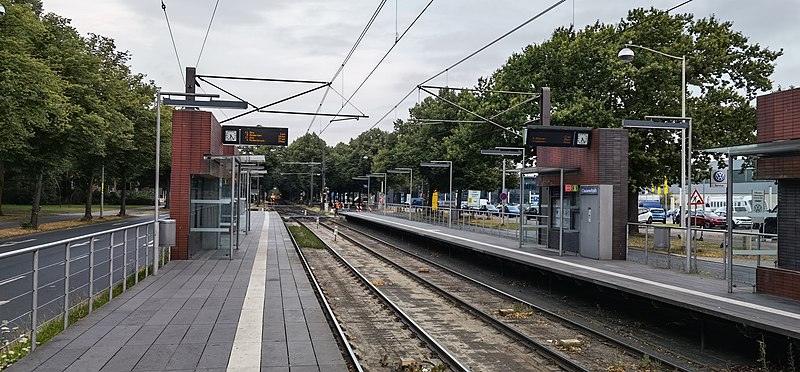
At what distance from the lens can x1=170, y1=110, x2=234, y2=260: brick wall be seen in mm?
18516

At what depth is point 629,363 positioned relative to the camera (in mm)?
8914

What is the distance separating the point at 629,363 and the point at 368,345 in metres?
3.67

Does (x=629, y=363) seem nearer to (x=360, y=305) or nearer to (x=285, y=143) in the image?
(x=360, y=305)

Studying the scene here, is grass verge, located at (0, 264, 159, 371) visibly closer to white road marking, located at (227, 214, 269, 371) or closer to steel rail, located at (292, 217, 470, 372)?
white road marking, located at (227, 214, 269, 371)

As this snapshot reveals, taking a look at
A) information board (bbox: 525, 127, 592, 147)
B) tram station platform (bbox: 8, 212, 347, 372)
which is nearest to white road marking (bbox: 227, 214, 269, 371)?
tram station platform (bbox: 8, 212, 347, 372)

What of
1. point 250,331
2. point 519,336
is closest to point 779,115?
point 519,336

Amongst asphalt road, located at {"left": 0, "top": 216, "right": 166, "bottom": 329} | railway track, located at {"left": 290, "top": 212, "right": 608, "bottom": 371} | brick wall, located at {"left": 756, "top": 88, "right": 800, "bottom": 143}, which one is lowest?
railway track, located at {"left": 290, "top": 212, "right": 608, "bottom": 371}

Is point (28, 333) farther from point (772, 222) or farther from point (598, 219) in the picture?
point (772, 222)

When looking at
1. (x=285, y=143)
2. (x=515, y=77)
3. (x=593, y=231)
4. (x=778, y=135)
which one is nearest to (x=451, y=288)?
(x=593, y=231)

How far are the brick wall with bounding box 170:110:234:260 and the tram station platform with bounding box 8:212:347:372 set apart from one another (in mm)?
4126

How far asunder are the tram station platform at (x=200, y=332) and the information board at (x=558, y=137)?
791 cm

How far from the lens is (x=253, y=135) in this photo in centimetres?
1944

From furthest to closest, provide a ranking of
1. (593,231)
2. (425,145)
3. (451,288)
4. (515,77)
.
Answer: (425,145)
(515,77)
(593,231)
(451,288)

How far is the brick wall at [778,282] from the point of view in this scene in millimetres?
11031
